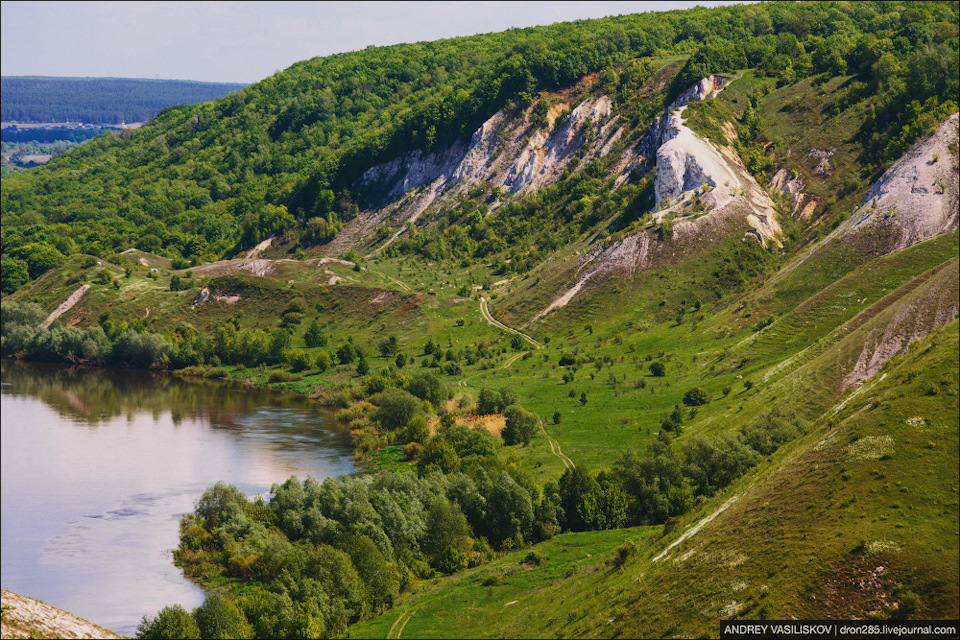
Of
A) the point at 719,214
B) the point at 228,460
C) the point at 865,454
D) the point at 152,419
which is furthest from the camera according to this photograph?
the point at 719,214

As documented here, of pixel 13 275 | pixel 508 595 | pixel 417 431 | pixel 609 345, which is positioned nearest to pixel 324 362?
pixel 417 431

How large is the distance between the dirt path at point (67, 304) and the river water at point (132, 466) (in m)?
15.5

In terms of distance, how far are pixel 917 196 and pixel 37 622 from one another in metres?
110

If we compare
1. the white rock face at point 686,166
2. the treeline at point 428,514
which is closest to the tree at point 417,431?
the treeline at point 428,514

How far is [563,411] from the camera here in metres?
100

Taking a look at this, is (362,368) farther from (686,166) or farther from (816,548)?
(816,548)

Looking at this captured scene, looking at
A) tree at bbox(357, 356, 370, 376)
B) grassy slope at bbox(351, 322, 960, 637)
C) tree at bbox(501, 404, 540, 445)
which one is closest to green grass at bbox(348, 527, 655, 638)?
grassy slope at bbox(351, 322, 960, 637)

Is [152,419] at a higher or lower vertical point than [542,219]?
lower

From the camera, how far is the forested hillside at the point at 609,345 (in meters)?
48.4

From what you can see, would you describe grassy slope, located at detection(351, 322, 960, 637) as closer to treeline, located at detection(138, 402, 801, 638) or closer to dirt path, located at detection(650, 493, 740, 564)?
dirt path, located at detection(650, 493, 740, 564)

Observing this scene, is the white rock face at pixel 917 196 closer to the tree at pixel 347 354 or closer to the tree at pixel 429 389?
the tree at pixel 429 389

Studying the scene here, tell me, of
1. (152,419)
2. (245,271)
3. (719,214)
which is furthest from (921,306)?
(245,271)

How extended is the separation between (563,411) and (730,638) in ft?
194

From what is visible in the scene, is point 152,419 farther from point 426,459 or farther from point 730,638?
point 730,638
